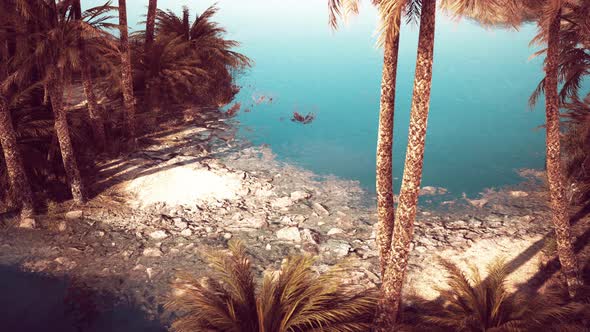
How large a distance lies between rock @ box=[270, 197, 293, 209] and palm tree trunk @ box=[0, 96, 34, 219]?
550cm

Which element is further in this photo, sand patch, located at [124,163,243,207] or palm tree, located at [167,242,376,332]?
sand patch, located at [124,163,243,207]

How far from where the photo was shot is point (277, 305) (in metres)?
6.57

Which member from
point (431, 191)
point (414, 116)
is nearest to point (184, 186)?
point (431, 191)

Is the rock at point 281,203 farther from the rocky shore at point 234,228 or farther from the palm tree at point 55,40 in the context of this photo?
the palm tree at point 55,40

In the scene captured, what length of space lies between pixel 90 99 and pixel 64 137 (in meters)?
2.72

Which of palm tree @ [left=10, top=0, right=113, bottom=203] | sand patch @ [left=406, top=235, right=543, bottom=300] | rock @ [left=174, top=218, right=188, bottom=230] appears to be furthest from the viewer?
rock @ [left=174, top=218, right=188, bottom=230]

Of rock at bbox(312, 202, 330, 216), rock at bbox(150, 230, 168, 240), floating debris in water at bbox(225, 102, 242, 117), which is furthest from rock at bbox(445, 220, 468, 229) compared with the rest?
floating debris in water at bbox(225, 102, 242, 117)

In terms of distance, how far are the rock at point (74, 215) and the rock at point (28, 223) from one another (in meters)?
0.66

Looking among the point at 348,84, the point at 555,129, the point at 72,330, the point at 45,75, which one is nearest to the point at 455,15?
the point at 555,129

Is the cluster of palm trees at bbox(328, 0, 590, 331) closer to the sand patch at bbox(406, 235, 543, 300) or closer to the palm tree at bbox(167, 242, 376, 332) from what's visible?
the palm tree at bbox(167, 242, 376, 332)

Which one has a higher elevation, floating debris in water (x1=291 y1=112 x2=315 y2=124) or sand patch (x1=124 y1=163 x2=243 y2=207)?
floating debris in water (x1=291 y1=112 x2=315 y2=124)

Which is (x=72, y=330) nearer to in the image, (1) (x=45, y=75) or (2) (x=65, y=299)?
(2) (x=65, y=299)

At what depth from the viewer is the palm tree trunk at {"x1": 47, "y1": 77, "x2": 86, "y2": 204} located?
1016cm

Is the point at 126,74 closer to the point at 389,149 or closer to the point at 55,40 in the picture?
the point at 55,40
